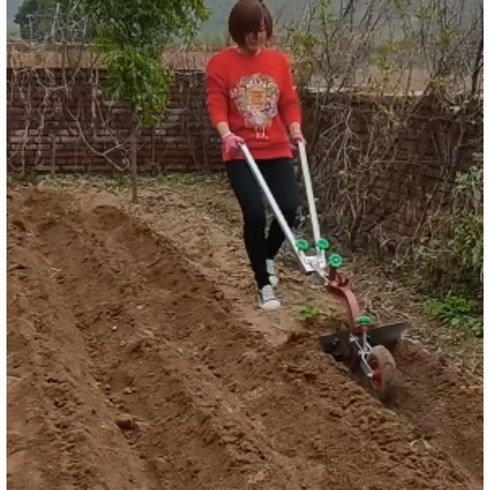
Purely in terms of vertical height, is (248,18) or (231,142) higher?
(248,18)

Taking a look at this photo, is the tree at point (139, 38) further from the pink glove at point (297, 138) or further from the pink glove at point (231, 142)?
the pink glove at point (231, 142)

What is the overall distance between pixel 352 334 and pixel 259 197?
1241 millimetres

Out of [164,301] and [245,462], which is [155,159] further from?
[245,462]

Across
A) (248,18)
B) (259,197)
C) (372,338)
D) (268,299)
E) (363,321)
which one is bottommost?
(268,299)

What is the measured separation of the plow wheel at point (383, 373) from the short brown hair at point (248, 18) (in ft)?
6.70

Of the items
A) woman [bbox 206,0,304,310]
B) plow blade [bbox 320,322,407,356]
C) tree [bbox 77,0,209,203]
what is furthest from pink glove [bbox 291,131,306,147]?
tree [bbox 77,0,209,203]

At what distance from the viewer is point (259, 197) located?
20.7ft

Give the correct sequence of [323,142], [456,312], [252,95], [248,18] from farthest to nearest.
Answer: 1. [323,142]
2. [456,312]
3. [252,95]
4. [248,18]

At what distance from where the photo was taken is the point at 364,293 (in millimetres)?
7539

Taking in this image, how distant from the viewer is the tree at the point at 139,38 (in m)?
11.1

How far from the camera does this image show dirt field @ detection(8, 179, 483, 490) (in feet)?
13.6

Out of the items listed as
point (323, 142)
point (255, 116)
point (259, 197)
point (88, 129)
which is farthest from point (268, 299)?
point (88, 129)

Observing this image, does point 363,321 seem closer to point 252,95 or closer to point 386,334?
point 386,334

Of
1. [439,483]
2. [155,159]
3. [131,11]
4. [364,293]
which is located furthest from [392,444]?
[155,159]
